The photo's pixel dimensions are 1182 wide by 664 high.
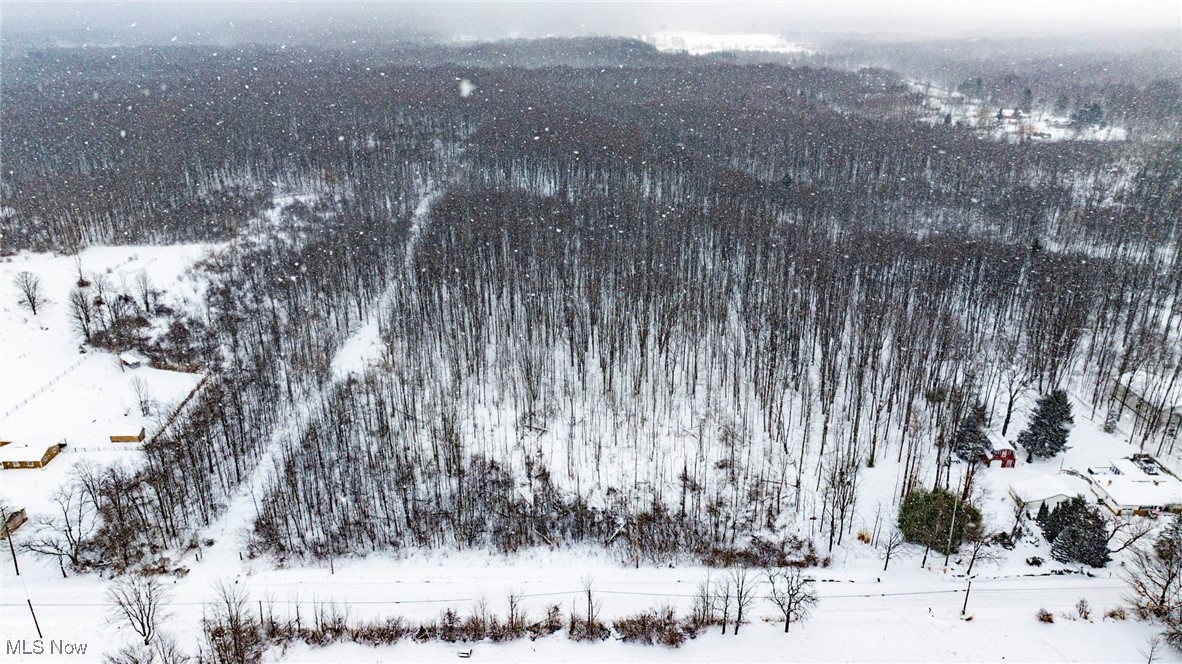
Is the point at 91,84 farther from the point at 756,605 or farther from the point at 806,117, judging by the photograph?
the point at 756,605

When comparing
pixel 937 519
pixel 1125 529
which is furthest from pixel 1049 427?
pixel 937 519

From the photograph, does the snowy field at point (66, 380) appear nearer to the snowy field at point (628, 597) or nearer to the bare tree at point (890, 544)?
the snowy field at point (628, 597)

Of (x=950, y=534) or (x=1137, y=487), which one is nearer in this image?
(x=950, y=534)

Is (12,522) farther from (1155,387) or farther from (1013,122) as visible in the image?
(1013,122)

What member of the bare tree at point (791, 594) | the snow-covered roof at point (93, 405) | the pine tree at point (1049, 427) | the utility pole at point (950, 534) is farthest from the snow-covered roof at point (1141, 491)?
the snow-covered roof at point (93, 405)

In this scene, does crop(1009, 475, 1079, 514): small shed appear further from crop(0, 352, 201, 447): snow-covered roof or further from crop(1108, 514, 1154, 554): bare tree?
crop(0, 352, 201, 447): snow-covered roof
